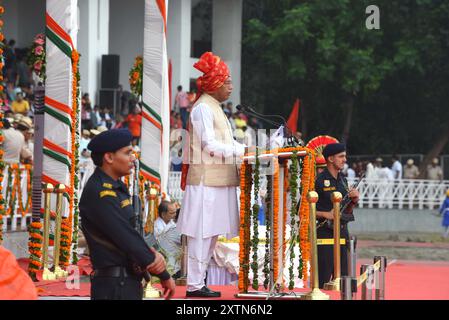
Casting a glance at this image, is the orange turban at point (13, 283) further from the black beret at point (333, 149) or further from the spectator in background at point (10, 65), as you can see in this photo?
the spectator in background at point (10, 65)

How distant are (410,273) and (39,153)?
6.03m

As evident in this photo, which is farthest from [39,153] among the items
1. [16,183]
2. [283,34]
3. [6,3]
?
[283,34]

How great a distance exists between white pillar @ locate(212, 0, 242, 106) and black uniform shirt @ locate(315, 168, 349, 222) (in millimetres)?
25287

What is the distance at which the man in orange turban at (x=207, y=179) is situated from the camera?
9.73 m

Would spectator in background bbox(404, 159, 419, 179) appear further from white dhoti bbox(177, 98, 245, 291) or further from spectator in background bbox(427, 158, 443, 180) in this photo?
white dhoti bbox(177, 98, 245, 291)

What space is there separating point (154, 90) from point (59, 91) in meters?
1.39

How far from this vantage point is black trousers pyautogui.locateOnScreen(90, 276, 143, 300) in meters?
6.74

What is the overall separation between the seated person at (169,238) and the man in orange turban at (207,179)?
2140 millimetres

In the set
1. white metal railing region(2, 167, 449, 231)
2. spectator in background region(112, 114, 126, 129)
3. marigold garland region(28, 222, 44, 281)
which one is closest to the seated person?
marigold garland region(28, 222, 44, 281)

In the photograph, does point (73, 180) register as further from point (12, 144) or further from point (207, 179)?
point (207, 179)

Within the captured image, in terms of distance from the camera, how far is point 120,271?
265 inches
